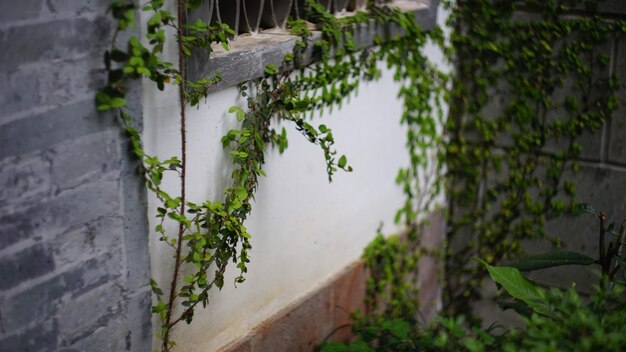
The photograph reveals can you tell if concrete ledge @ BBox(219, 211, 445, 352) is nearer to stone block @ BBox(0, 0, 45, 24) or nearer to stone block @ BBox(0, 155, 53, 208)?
stone block @ BBox(0, 155, 53, 208)

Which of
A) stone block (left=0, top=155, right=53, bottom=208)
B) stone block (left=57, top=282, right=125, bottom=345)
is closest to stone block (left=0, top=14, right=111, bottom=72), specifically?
stone block (left=0, top=155, right=53, bottom=208)

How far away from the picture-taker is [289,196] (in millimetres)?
3869

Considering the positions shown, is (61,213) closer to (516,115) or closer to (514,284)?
(514,284)

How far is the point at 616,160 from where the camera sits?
4.66 m

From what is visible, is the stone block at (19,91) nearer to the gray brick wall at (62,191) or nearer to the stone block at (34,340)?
the gray brick wall at (62,191)

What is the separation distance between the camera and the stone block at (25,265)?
244 cm

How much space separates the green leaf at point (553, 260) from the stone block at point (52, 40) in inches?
82.6

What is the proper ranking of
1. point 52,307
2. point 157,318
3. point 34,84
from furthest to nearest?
1. point 157,318
2. point 52,307
3. point 34,84

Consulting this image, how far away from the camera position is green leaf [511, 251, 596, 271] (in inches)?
143

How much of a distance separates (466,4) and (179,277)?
8.32 ft

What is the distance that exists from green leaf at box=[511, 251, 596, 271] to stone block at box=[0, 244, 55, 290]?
6.75ft

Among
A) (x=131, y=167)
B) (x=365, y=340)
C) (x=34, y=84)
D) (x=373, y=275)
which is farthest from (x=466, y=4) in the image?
(x=34, y=84)

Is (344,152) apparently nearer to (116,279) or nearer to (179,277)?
(179,277)

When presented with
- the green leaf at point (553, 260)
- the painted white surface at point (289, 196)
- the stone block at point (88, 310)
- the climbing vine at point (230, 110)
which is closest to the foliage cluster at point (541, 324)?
the green leaf at point (553, 260)
